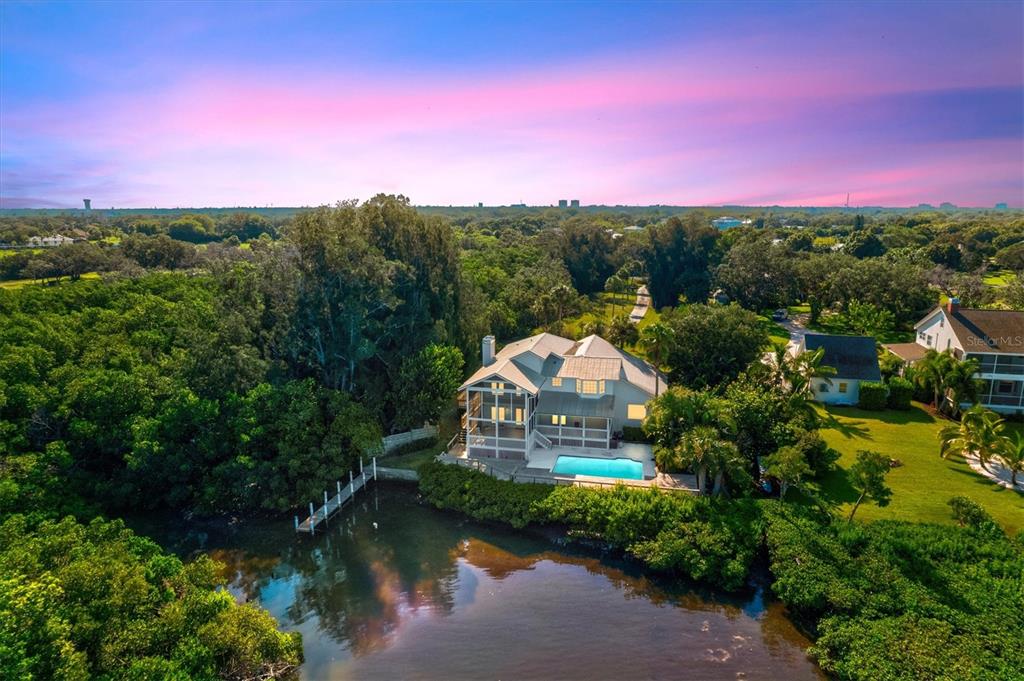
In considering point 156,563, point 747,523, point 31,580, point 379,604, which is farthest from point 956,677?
point 31,580

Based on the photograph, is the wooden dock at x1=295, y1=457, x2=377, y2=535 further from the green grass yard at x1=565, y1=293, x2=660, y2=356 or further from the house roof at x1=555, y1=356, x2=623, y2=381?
the green grass yard at x1=565, y1=293, x2=660, y2=356

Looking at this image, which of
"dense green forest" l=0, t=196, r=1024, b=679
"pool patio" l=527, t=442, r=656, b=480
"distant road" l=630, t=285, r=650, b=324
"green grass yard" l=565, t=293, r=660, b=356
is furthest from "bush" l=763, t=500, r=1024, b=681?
A: "distant road" l=630, t=285, r=650, b=324

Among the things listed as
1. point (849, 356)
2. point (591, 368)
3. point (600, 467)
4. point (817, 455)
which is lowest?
point (600, 467)

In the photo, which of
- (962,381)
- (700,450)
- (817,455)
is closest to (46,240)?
(700,450)

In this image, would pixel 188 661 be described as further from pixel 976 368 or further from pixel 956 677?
pixel 976 368

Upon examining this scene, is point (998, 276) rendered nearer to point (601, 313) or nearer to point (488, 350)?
point (601, 313)

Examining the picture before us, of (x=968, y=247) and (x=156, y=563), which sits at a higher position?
(x=968, y=247)

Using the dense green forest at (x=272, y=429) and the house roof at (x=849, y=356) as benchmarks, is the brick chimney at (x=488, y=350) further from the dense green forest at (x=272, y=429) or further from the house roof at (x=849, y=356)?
the house roof at (x=849, y=356)

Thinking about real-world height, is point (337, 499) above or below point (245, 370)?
below
